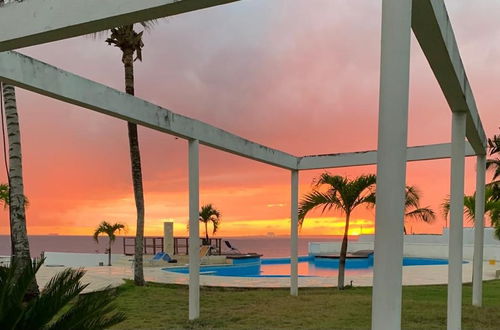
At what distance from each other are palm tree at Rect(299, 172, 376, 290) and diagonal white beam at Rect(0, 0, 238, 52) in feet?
27.2

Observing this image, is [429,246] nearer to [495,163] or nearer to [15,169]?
[495,163]

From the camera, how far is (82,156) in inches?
536

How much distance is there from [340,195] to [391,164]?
8.83 m

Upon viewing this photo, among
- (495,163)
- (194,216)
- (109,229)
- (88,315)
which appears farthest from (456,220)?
(109,229)

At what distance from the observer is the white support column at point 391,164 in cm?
288

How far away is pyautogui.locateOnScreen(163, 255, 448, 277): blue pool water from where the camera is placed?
65.6ft

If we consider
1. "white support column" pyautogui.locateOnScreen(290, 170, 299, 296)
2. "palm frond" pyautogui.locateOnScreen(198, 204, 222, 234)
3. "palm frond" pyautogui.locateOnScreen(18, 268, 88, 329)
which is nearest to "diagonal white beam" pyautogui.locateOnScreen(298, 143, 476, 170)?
"white support column" pyautogui.locateOnScreen(290, 170, 299, 296)

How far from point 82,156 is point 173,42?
169 inches

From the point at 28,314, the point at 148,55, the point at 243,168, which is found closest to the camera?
the point at 28,314

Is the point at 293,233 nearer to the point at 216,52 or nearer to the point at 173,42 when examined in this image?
the point at 216,52

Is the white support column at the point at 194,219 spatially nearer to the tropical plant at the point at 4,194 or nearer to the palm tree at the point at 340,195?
the palm tree at the point at 340,195

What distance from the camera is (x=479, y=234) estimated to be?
8.80 meters

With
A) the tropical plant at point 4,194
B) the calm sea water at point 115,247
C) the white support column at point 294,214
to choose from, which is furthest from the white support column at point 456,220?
the calm sea water at point 115,247

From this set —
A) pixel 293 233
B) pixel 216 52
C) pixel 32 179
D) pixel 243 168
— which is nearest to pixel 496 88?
pixel 293 233
